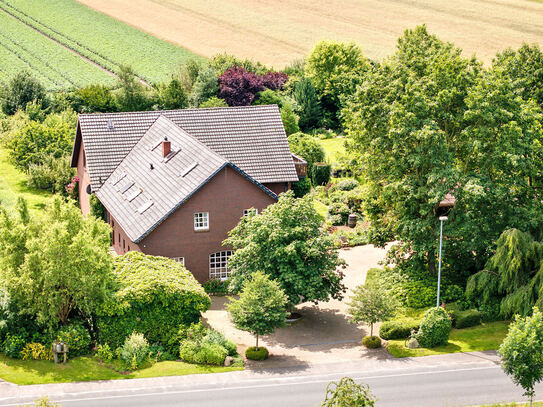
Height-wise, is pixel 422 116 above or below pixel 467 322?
above

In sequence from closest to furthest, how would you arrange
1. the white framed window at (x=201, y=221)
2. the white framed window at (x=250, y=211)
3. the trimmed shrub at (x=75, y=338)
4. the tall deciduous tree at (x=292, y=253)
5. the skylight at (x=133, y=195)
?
1. the trimmed shrub at (x=75, y=338)
2. the tall deciduous tree at (x=292, y=253)
3. the white framed window at (x=250, y=211)
4. the white framed window at (x=201, y=221)
5. the skylight at (x=133, y=195)

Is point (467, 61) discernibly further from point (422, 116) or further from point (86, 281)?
point (86, 281)

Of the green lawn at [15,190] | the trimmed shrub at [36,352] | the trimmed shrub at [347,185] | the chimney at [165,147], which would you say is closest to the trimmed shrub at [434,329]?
the trimmed shrub at [36,352]

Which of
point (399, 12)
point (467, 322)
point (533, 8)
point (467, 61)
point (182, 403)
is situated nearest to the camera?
point (182, 403)

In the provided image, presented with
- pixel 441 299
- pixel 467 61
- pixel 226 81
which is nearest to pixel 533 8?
pixel 226 81

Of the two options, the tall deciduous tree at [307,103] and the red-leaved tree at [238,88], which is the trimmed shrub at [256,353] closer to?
the red-leaved tree at [238,88]

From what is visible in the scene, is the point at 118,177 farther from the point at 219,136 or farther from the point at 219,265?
the point at 219,265

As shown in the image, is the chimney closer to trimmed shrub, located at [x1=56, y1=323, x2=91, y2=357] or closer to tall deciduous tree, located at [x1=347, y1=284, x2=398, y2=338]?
trimmed shrub, located at [x1=56, y1=323, x2=91, y2=357]
